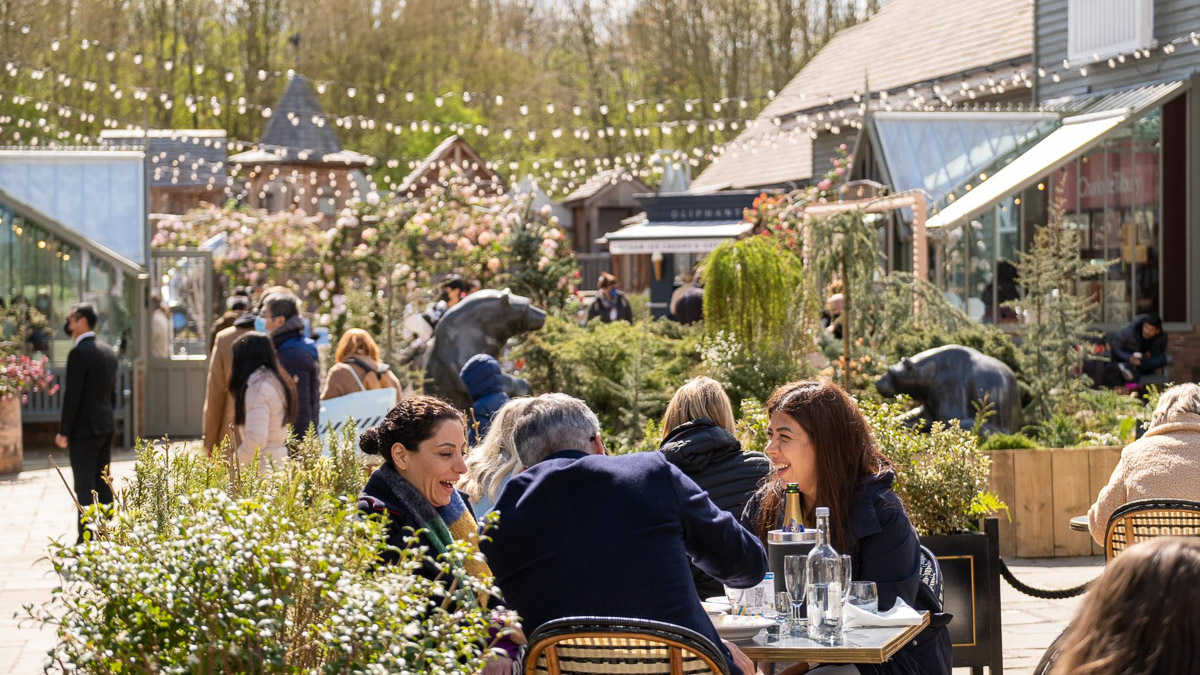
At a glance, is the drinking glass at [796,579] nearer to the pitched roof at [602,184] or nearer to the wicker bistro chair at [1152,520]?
the wicker bistro chair at [1152,520]

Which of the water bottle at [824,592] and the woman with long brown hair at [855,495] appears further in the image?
the woman with long brown hair at [855,495]

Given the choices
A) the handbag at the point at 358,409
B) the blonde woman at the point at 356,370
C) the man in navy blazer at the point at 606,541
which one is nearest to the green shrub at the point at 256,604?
the man in navy blazer at the point at 606,541

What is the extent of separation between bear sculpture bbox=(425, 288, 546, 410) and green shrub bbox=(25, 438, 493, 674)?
7.10 m

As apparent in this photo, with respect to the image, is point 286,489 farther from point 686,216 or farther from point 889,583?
point 686,216

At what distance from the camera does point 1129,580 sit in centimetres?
235

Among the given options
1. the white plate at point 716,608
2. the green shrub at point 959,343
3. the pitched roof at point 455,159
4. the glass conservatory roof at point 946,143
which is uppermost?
the pitched roof at point 455,159

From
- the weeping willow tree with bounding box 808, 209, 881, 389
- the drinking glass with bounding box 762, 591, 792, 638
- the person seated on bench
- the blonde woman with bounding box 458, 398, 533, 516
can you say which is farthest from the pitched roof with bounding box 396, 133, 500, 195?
the drinking glass with bounding box 762, 591, 792, 638

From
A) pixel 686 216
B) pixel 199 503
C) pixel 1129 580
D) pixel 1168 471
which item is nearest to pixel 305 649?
pixel 199 503

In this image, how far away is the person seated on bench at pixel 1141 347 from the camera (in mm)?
16125

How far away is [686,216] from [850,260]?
18.9 m

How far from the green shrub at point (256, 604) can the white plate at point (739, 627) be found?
1238 millimetres

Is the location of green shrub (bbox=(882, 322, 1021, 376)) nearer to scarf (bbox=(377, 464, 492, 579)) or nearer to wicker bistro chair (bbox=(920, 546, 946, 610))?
wicker bistro chair (bbox=(920, 546, 946, 610))

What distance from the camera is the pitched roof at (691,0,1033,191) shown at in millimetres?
23484

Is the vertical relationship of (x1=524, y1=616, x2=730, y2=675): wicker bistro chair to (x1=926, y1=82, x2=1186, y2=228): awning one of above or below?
below
